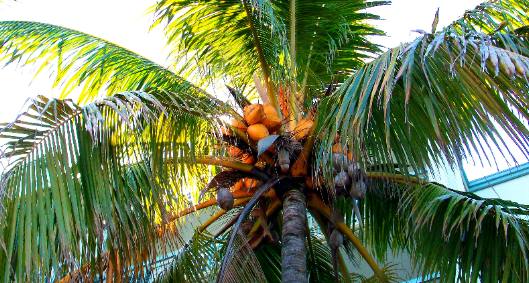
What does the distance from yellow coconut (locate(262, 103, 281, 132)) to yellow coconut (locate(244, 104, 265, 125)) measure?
0.05 meters

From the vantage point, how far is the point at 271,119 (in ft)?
18.3

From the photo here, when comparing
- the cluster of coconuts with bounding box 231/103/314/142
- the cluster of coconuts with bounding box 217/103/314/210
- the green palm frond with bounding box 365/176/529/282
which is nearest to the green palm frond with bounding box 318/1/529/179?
the green palm frond with bounding box 365/176/529/282

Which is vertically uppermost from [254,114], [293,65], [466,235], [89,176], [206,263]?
[293,65]

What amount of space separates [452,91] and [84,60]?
3066 mm

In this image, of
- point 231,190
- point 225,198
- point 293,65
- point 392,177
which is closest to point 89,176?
point 225,198

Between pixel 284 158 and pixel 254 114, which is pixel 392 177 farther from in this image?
pixel 254 114

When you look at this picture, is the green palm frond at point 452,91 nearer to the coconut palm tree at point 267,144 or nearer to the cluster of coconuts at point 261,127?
the coconut palm tree at point 267,144

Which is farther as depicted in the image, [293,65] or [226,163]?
[293,65]

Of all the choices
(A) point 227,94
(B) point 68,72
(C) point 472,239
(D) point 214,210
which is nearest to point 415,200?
(C) point 472,239

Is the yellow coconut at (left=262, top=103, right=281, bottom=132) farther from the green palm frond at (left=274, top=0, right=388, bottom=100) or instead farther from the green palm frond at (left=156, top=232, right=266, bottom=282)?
the green palm frond at (left=156, top=232, right=266, bottom=282)

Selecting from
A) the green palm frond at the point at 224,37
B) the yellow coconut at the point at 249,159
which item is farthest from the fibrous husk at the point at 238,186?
the green palm frond at the point at 224,37

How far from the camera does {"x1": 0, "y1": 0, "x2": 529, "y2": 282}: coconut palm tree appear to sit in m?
4.09

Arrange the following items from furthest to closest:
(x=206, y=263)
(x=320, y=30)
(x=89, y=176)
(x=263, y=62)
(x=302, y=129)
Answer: (x=320, y=30) → (x=263, y=62) → (x=206, y=263) → (x=302, y=129) → (x=89, y=176)

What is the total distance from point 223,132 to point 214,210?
1580 mm
